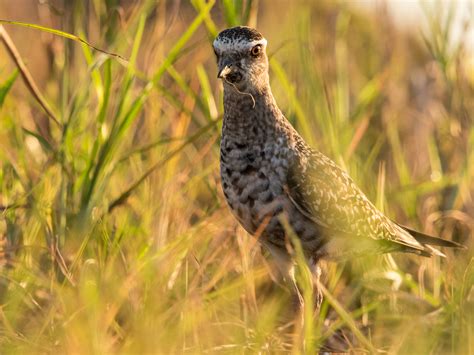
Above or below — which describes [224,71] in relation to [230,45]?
below

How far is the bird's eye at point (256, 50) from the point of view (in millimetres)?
4920

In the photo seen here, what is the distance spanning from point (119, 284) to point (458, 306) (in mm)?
1790

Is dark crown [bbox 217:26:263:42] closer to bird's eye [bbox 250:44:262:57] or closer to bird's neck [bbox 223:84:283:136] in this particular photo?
bird's eye [bbox 250:44:262:57]

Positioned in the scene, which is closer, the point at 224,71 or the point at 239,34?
the point at 224,71

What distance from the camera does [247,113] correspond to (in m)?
4.93

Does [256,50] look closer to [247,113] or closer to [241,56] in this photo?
[241,56]

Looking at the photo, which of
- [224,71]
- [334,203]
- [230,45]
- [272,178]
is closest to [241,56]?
[230,45]

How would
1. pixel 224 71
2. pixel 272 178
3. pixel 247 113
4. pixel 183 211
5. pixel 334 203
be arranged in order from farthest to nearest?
pixel 183 211 → pixel 334 203 → pixel 247 113 → pixel 272 178 → pixel 224 71

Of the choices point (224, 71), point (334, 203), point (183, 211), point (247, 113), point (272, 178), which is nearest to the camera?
point (224, 71)

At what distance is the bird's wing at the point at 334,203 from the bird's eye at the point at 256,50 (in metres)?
0.64

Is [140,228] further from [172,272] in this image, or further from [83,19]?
[83,19]

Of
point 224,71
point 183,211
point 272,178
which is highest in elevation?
point 224,71

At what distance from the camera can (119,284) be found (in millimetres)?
4121

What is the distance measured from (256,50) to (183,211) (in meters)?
1.15
